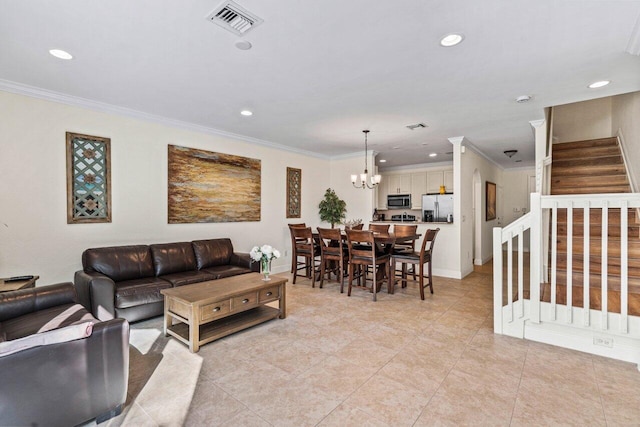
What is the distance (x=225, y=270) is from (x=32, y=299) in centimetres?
201

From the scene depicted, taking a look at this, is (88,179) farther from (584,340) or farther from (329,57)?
(584,340)

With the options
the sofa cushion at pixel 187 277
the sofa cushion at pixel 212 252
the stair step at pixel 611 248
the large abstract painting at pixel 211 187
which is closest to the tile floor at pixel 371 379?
the sofa cushion at pixel 187 277

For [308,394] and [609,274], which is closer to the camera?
[308,394]

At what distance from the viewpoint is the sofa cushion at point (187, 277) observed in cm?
360

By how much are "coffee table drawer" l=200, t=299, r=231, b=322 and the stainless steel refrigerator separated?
225 inches

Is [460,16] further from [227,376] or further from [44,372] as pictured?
[44,372]

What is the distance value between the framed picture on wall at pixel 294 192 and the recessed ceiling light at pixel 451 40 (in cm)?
425

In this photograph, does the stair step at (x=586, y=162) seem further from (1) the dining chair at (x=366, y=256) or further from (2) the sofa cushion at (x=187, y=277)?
(2) the sofa cushion at (x=187, y=277)

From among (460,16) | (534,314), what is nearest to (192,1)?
(460,16)

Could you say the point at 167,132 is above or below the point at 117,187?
above

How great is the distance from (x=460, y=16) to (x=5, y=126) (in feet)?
14.4

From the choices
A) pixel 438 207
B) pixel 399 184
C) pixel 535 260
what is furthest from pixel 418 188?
pixel 535 260

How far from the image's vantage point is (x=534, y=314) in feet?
9.66

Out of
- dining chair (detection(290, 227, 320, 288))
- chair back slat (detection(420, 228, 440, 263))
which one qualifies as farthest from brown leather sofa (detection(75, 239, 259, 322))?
chair back slat (detection(420, 228, 440, 263))
